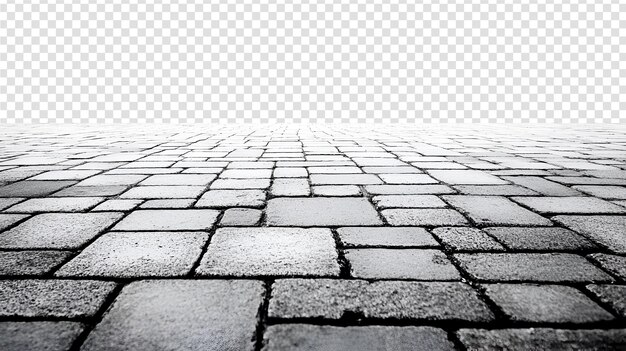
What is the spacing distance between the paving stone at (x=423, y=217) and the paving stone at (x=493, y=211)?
0.07m

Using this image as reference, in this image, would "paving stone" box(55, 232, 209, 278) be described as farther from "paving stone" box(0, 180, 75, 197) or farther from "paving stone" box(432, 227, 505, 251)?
"paving stone" box(0, 180, 75, 197)

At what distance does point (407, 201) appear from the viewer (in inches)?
67.4

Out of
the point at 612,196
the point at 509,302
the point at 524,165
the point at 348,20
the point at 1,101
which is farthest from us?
the point at 348,20

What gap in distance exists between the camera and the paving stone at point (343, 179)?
2.14 m

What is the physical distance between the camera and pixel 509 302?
0.84 meters

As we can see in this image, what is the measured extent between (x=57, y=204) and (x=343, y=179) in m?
1.51

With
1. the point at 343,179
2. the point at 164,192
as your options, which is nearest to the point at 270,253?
the point at 164,192

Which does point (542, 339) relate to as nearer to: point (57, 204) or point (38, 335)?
point (38, 335)

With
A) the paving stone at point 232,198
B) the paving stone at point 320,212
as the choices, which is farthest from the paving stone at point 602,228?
the paving stone at point 232,198

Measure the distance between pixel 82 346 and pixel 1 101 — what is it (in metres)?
19.1

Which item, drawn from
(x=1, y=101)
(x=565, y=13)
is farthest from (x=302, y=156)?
(x=565, y=13)

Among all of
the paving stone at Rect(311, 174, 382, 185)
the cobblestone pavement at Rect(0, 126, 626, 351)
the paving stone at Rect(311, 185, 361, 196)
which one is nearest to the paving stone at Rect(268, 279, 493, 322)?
the cobblestone pavement at Rect(0, 126, 626, 351)

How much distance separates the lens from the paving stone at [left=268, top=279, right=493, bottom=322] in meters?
0.79

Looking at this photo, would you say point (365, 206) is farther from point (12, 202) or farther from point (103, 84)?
point (103, 84)
